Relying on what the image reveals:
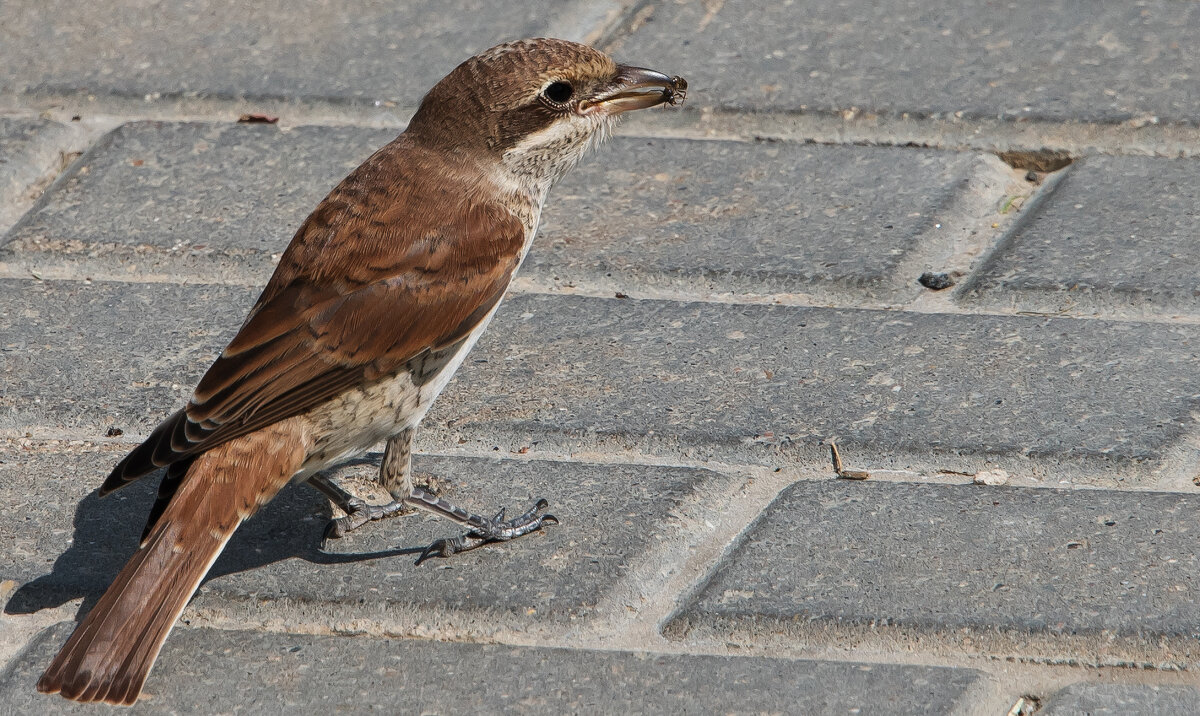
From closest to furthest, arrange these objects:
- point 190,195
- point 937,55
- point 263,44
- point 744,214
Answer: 1. point 744,214
2. point 190,195
3. point 937,55
4. point 263,44

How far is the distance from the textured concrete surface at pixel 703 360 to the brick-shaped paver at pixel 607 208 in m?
0.01

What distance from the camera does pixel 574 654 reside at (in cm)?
295

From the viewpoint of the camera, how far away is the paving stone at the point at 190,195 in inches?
178

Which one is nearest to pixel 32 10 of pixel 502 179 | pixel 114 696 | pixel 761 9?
pixel 761 9

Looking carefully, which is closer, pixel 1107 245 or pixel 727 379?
pixel 727 379

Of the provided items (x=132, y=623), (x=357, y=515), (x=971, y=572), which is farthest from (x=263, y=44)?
(x=971, y=572)

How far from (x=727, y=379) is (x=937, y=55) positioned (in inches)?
79.9

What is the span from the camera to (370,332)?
3355 millimetres

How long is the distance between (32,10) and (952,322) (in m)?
3.93

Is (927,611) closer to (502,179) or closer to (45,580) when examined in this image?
(502,179)

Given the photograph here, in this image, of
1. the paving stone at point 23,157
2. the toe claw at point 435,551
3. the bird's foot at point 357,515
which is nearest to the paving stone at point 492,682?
the toe claw at point 435,551

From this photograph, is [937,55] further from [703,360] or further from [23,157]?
[23,157]

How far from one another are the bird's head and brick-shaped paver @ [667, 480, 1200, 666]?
3.33 feet

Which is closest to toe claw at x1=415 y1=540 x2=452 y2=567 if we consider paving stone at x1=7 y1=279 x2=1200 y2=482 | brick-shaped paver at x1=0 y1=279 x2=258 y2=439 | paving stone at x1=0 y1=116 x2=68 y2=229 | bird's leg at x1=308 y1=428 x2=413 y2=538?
bird's leg at x1=308 y1=428 x2=413 y2=538
